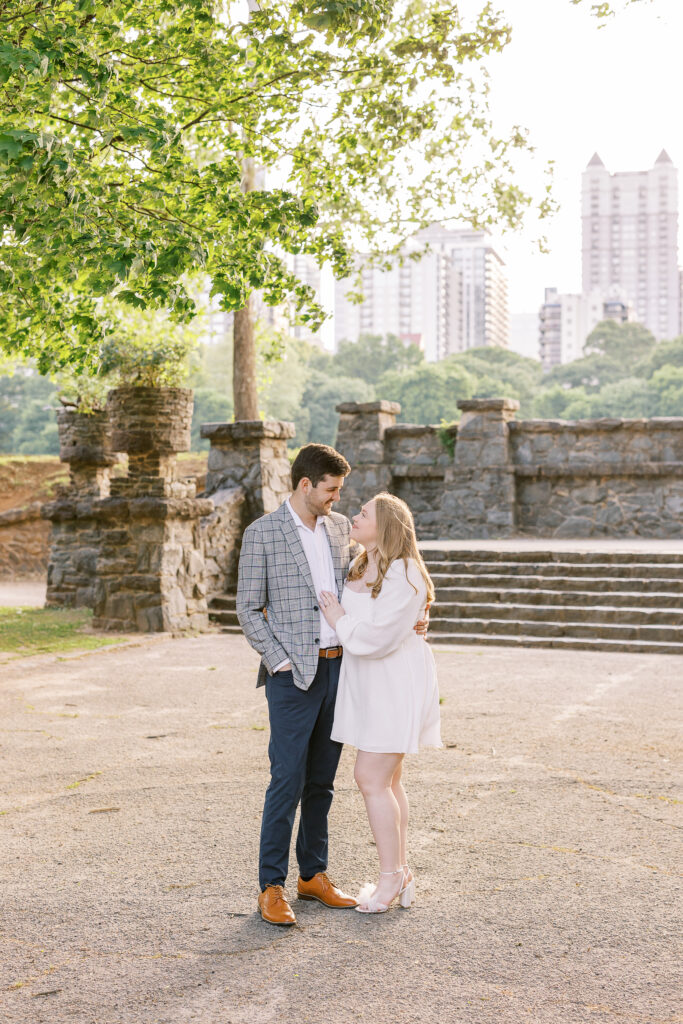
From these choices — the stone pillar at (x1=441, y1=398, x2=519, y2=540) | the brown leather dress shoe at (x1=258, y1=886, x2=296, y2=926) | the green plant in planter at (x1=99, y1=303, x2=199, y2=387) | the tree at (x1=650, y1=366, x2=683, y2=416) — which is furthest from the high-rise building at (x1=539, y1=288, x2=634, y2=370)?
the brown leather dress shoe at (x1=258, y1=886, x2=296, y2=926)

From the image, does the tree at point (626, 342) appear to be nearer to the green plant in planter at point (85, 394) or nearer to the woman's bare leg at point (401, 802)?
the green plant in planter at point (85, 394)

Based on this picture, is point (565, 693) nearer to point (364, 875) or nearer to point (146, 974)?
point (364, 875)

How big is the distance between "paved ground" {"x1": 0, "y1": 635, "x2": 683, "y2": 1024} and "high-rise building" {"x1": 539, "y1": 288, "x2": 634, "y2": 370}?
16258 centimetres

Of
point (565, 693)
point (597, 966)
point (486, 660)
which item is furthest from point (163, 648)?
point (597, 966)

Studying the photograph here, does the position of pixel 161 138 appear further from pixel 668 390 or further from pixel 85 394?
pixel 668 390

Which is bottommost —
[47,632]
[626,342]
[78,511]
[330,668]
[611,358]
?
[47,632]

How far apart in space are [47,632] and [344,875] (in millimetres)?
8066

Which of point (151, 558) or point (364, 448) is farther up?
point (364, 448)

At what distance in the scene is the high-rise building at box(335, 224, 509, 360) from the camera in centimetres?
16075

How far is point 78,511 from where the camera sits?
1495 cm

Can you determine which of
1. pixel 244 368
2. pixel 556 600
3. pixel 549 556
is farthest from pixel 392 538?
pixel 244 368

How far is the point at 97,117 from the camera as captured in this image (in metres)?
6.71

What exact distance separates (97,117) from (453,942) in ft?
17.8

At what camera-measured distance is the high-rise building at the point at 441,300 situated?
16075 centimetres
